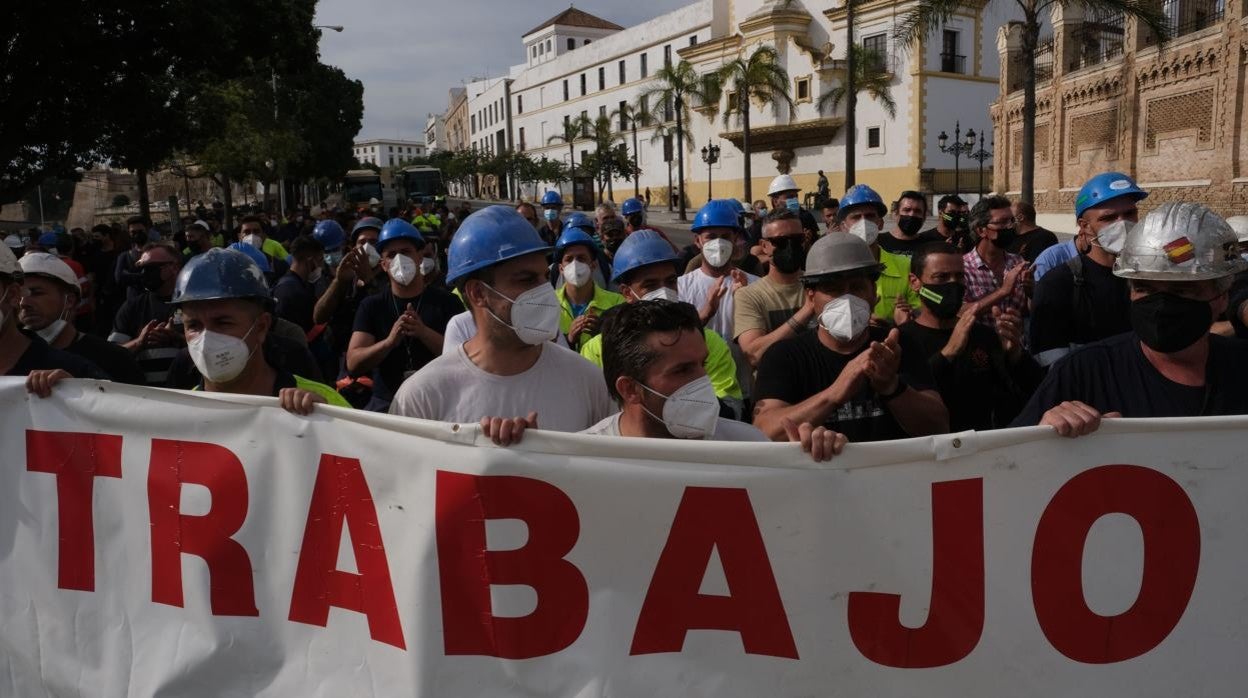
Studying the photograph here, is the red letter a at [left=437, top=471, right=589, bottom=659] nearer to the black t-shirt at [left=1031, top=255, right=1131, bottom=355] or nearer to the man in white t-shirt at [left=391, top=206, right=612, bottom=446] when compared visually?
the man in white t-shirt at [left=391, top=206, right=612, bottom=446]

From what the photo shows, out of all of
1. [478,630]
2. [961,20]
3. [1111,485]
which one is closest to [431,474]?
[478,630]

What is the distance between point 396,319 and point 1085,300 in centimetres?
355

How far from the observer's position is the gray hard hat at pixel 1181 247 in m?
2.84

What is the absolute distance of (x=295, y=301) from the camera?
22.1 feet

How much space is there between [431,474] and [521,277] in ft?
2.91

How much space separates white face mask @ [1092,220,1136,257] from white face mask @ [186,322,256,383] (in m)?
3.75

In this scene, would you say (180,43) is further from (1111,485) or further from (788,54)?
(788,54)

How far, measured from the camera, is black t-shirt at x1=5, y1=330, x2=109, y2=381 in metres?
3.62

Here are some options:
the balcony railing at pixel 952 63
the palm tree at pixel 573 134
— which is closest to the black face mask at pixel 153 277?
the balcony railing at pixel 952 63

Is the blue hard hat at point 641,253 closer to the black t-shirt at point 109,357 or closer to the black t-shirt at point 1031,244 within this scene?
the black t-shirt at point 109,357

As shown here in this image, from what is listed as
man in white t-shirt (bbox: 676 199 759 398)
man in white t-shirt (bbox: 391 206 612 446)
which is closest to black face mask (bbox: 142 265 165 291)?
man in white t-shirt (bbox: 676 199 759 398)

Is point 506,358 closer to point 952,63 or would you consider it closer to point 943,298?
point 943,298

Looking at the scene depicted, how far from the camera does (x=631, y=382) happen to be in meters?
2.79

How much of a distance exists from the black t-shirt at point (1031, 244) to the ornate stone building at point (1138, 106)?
1461 centimetres
